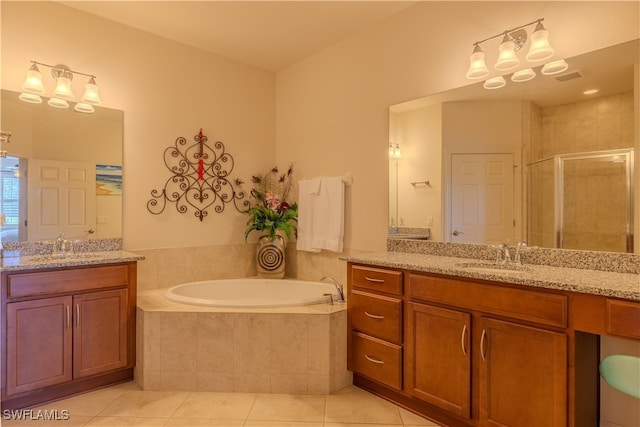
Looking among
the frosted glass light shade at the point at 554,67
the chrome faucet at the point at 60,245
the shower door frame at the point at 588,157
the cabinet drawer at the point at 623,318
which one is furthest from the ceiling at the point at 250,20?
the cabinet drawer at the point at 623,318

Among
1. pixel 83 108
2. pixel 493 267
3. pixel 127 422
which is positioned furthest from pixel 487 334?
pixel 83 108

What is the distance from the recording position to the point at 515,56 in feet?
6.81

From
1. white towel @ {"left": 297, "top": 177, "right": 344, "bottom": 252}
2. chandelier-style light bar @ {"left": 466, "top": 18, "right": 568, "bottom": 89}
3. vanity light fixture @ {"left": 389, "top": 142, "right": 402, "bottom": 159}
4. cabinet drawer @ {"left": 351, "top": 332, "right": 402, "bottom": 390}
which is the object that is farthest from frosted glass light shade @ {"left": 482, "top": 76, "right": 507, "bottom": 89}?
cabinet drawer @ {"left": 351, "top": 332, "right": 402, "bottom": 390}

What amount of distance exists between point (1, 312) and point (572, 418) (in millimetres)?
2885

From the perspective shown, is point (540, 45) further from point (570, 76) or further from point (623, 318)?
point (623, 318)

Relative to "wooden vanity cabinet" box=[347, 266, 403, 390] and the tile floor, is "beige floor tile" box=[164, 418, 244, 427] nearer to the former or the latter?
the tile floor

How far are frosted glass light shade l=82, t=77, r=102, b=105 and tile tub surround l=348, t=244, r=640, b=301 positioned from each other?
2.24m

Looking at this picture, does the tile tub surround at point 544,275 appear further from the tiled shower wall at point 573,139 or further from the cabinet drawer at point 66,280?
the cabinet drawer at point 66,280

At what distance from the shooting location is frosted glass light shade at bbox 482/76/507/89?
2180mm

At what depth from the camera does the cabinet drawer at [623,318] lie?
1.33 meters

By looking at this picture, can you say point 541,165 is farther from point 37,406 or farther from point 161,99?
point 37,406

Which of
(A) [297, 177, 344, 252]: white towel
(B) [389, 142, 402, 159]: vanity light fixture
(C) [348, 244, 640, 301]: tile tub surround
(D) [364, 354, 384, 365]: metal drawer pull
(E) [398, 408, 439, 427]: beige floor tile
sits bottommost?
(E) [398, 408, 439, 427]: beige floor tile

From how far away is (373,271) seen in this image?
2305mm

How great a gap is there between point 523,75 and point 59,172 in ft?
10.4
